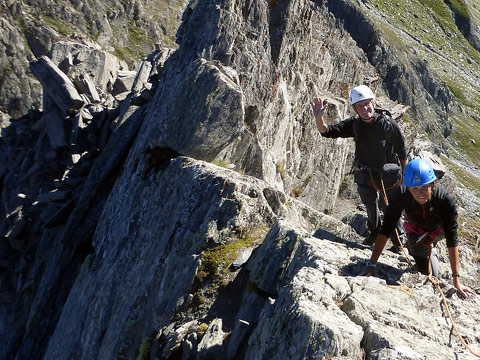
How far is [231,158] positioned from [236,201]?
591cm

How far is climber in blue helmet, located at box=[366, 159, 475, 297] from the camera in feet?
33.6

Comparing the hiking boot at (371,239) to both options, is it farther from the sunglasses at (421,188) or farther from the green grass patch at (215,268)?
the sunglasses at (421,188)

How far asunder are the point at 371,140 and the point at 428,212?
3627 millimetres

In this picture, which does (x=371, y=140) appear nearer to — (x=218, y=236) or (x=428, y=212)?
(x=428, y=212)

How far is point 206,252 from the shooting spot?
14352 millimetres

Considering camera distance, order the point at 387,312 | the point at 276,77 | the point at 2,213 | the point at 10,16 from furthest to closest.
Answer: the point at 10,16
the point at 2,213
the point at 276,77
the point at 387,312

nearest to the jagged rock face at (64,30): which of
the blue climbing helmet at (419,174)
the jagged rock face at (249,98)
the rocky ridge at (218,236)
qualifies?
the rocky ridge at (218,236)

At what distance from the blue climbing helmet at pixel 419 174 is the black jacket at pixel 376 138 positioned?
3.53 meters

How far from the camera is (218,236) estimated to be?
574 inches

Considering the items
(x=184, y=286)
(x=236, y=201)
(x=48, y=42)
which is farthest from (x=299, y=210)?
(x=48, y=42)

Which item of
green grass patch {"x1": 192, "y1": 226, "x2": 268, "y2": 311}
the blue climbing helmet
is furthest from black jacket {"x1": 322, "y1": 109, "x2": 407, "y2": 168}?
green grass patch {"x1": 192, "y1": 226, "x2": 268, "y2": 311}

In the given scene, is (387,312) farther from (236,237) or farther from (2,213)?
(2,213)

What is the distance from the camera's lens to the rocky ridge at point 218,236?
9945 millimetres

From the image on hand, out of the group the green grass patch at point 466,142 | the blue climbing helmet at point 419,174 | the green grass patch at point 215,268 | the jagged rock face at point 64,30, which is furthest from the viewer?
the green grass patch at point 466,142
